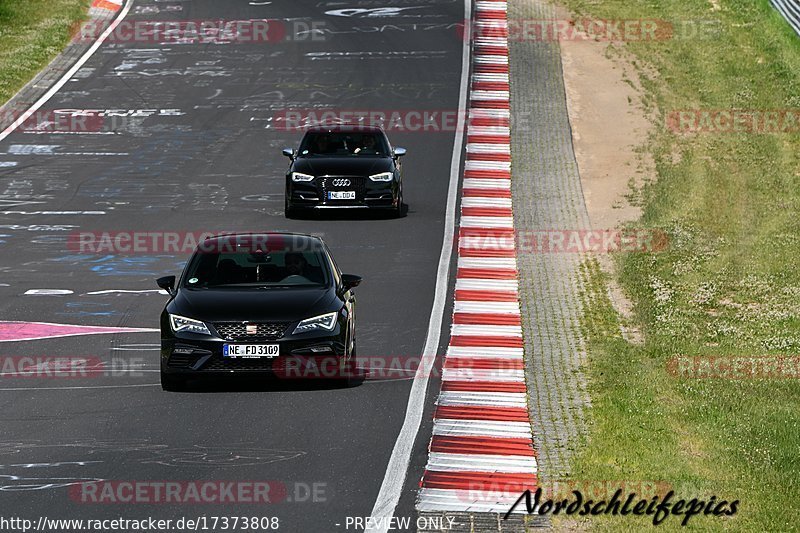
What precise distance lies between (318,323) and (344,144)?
12339 mm

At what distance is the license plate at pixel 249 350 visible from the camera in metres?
13.6

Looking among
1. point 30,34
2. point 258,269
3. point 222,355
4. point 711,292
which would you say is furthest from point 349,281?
point 30,34

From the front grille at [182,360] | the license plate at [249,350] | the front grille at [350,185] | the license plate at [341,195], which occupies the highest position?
the license plate at [249,350]

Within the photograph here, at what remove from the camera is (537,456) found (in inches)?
477

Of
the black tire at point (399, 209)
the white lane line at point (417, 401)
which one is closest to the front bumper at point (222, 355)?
the white lane line at point (417, 401)

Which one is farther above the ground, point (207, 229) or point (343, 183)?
point (343, 183)

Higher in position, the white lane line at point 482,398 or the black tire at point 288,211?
the white lane line at point 482,398

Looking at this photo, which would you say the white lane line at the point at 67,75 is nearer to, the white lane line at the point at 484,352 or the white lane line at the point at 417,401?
the white lane line at the point at 417,401

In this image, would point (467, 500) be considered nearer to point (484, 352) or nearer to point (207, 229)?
point (484, 352)

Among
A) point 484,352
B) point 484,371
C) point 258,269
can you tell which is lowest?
point 484,352

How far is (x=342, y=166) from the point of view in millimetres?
24906

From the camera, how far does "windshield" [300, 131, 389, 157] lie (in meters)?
25.6

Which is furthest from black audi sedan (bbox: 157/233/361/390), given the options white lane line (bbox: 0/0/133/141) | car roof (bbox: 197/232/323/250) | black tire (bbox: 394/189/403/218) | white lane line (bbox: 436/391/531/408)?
white lane line (bbox: 0/0/133/141)

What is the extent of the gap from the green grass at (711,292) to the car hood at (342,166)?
4.27 metres
